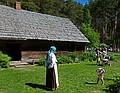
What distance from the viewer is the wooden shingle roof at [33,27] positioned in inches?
1121

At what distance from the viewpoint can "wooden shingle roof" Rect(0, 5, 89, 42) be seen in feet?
93.4

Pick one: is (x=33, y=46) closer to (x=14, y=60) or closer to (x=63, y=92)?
(x=14, y=60)

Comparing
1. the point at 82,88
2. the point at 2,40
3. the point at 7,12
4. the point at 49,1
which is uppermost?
the point at 49,1

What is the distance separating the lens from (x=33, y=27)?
3250 centimetres

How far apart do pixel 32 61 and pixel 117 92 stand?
16007 millimetres

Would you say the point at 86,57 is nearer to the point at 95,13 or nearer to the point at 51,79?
the point at 51,79

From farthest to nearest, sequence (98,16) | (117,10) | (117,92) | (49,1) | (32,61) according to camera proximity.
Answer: (98,16)
(117,10)
(49,1)
(32,61)
(117,92)

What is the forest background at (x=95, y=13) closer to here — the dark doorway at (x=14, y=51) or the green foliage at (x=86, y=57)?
the green foliage at (x=86, y=57)

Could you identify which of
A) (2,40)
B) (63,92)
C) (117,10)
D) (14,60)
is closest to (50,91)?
(63,92)

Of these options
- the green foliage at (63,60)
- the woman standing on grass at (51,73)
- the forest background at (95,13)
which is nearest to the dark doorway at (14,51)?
the green foliage at (63,60)

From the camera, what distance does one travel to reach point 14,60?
97.1 ft

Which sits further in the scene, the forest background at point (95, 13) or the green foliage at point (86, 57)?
the forest background at point (95, 13)

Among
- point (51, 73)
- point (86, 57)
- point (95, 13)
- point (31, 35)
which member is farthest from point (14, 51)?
point (95, 13)

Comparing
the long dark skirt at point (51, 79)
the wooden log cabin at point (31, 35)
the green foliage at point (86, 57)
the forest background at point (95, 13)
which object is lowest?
the green foliage at point (86, 57)
